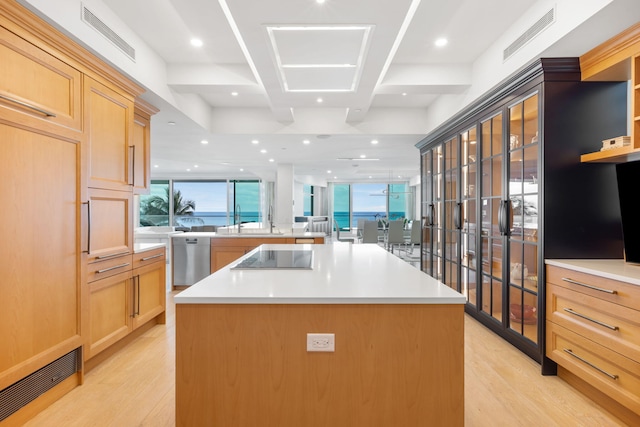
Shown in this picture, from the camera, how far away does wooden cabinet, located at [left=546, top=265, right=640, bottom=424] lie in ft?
6.28

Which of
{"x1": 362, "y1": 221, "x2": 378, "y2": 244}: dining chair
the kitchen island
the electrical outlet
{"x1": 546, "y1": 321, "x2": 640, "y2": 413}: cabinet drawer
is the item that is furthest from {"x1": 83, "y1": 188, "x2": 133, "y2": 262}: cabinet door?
{"x1": 362, "y1": 221, "x2": 378, "y2": 244}: dining chair

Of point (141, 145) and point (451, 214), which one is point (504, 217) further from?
point (141, 145)

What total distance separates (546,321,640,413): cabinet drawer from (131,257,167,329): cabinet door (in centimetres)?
340

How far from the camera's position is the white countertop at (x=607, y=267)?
196 centimetres

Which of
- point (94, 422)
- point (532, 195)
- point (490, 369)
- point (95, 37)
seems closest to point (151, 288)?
point (94, 422)

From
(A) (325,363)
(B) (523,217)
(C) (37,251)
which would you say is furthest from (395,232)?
(C) (37,251)

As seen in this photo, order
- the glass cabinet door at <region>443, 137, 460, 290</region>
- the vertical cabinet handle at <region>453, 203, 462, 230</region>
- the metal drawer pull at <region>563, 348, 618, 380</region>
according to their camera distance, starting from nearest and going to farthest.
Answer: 1. the metal drawer pull at <region>563, 348, 618, 380</region>
2. the vertical cabinet handle at <region>453, 203, 462, 230</region>
3. the glass cabinet door at <region>443, 137, 460, 290</region>

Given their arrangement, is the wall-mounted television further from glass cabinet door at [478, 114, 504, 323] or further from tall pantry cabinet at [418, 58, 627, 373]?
glass cabinet door at [478, 114, 504, 323]

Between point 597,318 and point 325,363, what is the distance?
1.86 m

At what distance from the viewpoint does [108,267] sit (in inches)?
105

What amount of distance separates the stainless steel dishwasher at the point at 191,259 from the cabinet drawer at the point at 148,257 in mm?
1642

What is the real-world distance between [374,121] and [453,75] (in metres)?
1.56

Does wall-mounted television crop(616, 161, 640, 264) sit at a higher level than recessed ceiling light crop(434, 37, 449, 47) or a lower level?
lower

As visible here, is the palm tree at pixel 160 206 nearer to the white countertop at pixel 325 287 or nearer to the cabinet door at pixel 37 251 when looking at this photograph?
the cabinet door at pixel 37 251
